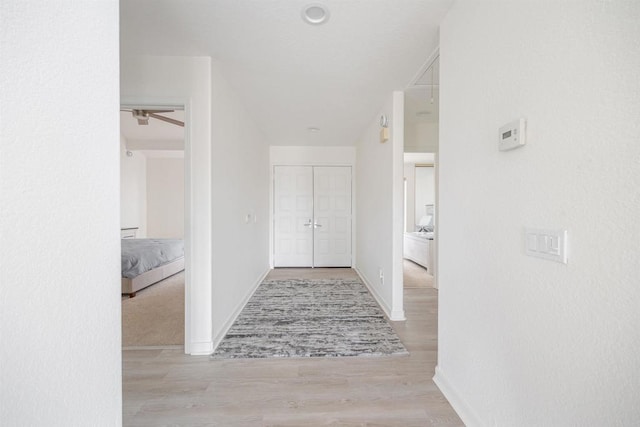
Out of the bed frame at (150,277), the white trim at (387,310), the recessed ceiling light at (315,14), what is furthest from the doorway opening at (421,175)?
the bed frame at (150,277)

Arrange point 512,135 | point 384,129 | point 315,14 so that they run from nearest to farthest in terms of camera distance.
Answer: point 512,135
point 315,14
point 384,129

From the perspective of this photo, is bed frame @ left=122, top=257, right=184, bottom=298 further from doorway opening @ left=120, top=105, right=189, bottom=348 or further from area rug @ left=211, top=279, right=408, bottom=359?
area rug @ left=211, top=279, right=408, bottom=359

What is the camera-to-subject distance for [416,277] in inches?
177

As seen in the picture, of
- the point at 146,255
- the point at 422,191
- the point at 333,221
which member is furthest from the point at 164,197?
the point at 422,191

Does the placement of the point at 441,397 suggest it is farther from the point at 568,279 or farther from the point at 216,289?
the point at 216,289

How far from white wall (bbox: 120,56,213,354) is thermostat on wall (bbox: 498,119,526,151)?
193 centimetres

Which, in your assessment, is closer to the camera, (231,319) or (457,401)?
(457,401)

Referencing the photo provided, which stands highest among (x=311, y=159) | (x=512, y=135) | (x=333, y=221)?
(x=311, y=159)

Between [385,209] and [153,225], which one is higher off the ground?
[385,209]

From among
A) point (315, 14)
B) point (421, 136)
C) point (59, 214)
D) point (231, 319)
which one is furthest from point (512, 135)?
point (421, 136)

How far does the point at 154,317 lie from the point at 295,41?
120 inches

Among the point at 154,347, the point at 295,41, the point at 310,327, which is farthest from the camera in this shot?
the point at 310,327

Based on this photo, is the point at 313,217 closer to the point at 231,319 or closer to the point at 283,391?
the point at 231,319

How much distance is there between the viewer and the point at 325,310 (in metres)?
2.93
